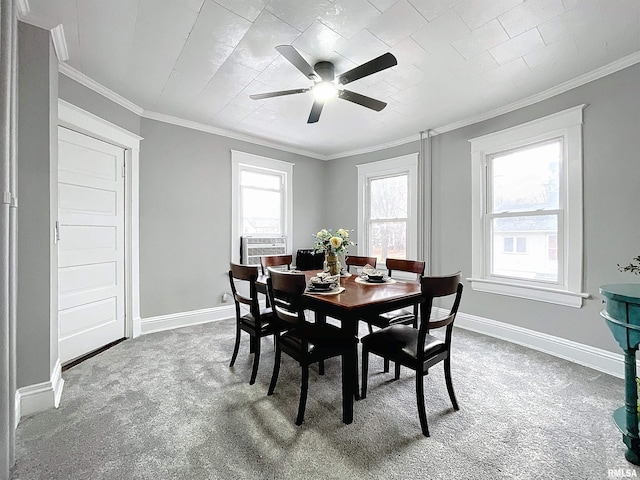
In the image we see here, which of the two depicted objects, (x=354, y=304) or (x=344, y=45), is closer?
(x=354, y=304)

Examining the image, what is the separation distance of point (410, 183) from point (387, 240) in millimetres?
950

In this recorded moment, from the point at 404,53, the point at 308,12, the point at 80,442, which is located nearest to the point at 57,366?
the point at 80,442

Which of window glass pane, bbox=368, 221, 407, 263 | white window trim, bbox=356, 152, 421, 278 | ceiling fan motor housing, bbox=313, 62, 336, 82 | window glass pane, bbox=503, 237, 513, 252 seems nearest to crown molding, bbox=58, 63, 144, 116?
ceiling fan motor housing, bbox=313, 62, 336, 82

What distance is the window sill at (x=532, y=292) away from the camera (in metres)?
2.76

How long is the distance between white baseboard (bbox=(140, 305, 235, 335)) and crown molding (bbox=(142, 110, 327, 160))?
94.4 inches

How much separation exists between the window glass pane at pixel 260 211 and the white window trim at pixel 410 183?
4.47 feet

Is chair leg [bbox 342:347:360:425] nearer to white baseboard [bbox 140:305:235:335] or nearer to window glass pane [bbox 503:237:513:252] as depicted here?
window glass pane [bbox 503:237:513:252]

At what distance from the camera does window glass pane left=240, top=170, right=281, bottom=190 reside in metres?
4.40


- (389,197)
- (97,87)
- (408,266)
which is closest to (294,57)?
(408,266)

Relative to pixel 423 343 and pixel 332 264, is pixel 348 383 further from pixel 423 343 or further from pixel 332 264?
pixel 332 264

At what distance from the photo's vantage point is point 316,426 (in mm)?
1786

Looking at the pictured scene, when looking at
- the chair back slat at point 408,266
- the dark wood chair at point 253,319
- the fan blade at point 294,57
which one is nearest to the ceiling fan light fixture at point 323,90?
the fan blade at point 294,57

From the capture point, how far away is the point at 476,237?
11.7ft

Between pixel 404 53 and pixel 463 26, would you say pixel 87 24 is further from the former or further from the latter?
pixel 463 26
